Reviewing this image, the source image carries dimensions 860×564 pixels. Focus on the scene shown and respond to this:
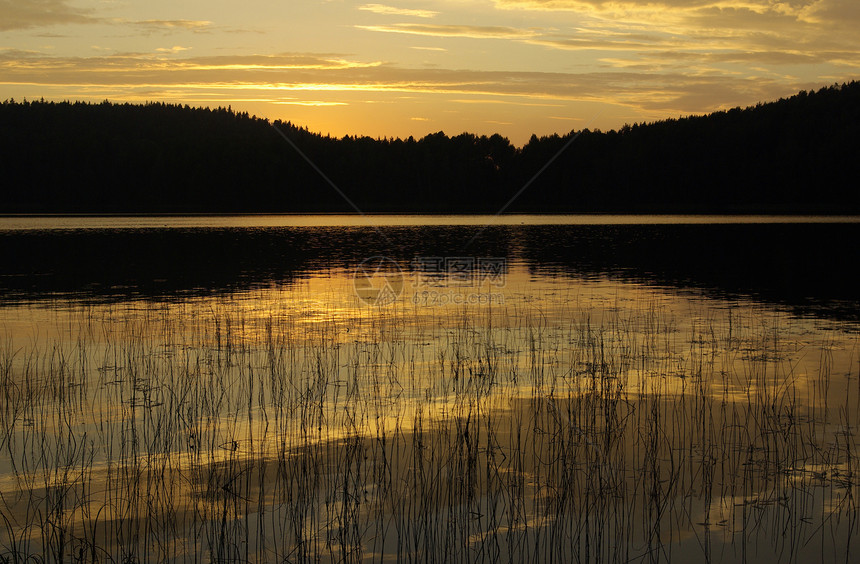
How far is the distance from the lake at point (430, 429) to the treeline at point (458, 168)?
403 feet

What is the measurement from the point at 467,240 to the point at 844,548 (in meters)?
51.3

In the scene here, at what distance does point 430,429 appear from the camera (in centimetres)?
1062

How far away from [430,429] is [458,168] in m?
163

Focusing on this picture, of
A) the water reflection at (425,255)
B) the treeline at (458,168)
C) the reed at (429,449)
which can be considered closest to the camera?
the reed at (429,449)

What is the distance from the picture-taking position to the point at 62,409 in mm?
11602

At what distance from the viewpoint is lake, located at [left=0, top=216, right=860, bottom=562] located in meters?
7.49

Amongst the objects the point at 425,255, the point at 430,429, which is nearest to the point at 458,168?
the point at 425,255

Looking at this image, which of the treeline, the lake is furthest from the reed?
the treeline

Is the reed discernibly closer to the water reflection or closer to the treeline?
the water reflection

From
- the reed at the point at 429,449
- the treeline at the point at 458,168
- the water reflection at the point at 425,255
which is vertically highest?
the treeline at the point at 458,168

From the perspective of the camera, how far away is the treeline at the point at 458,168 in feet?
463

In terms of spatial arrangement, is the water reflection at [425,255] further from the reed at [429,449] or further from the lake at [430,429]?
the reed at [429,449]

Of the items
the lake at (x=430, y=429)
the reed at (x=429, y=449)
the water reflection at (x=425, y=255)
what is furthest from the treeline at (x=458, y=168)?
the reed at (x=429, y=449)

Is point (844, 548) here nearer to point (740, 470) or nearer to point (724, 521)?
point (724, 521)
